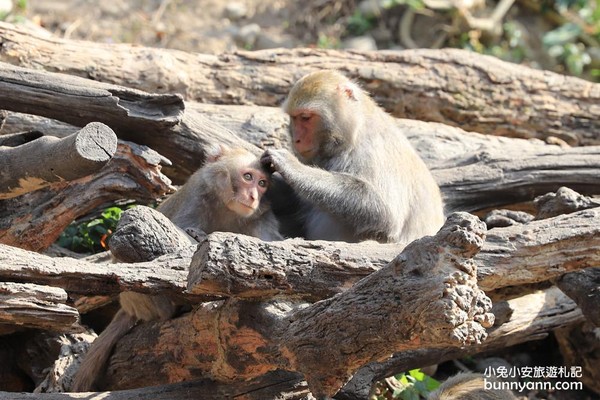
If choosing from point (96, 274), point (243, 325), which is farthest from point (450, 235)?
point (96, 274)

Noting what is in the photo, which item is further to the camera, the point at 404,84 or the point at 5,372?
the point at 404,84

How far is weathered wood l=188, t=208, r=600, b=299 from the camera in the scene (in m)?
4.02

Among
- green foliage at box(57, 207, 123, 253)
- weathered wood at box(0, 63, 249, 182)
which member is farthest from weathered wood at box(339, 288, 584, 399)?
green foliage at box(57, 207, 123, 253)

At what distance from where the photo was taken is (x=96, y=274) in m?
4.37

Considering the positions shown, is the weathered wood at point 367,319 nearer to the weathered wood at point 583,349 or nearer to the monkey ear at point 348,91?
the monkey ear at point 348,91

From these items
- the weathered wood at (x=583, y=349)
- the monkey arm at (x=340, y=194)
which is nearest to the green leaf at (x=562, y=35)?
the weathered wood at (x=583, y=349)

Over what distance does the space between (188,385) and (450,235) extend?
1932 mm

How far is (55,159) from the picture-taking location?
180 inches

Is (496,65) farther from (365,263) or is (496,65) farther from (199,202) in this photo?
(365,263)

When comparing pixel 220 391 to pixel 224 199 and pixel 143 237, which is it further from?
pixel 224 199

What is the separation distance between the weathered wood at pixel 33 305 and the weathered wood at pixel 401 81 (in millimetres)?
3130

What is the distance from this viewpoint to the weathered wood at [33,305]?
4.21m

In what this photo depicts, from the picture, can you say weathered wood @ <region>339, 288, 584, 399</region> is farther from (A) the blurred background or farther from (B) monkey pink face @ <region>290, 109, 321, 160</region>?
(A) the blurred background

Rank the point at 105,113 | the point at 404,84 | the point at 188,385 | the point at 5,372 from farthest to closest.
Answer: the point at 404,84 < the point at 5,372 < the point at 105,113 < the point at 188,385
